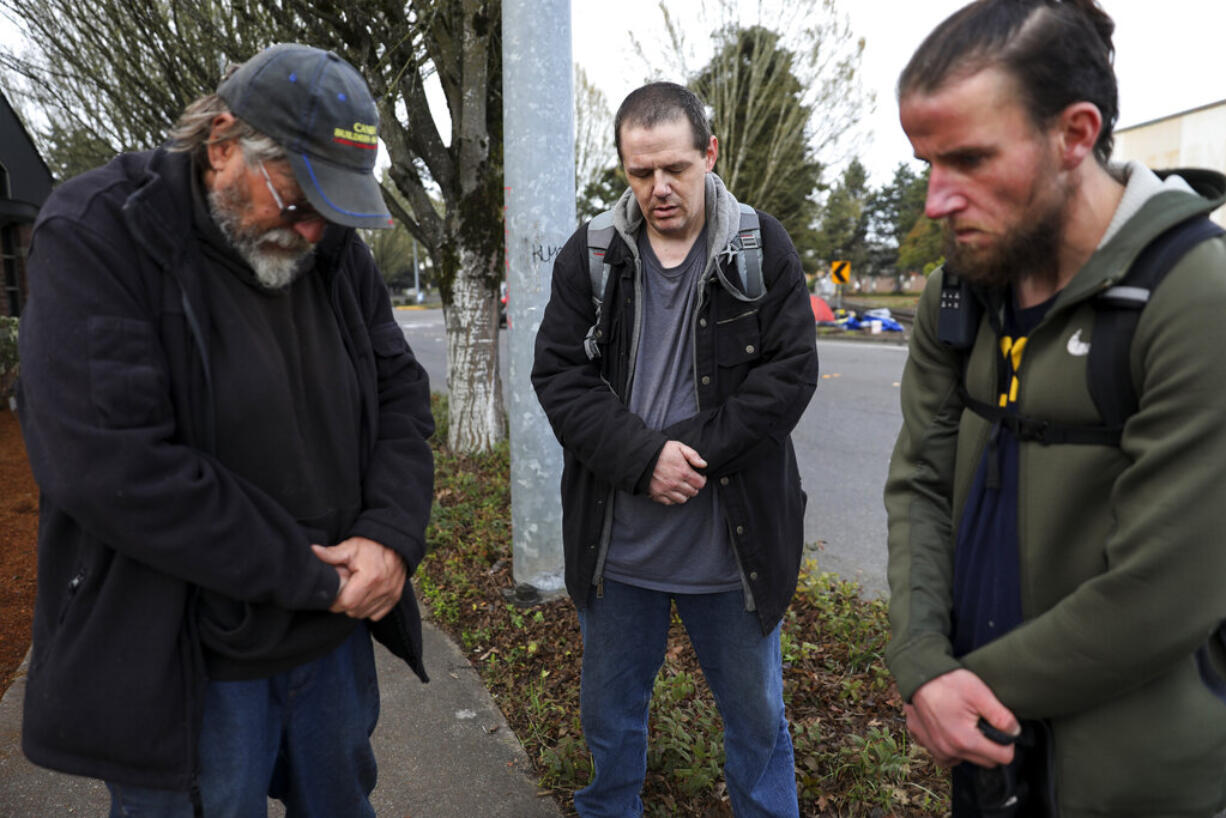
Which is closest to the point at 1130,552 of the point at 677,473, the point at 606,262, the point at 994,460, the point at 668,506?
the point at 994,460

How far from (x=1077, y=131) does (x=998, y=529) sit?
69 centimetres

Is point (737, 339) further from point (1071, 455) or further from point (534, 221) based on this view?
point (534, 221)

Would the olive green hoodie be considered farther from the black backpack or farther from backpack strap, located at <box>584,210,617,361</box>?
backpack strap, located at <box>584,210,617,361</box>

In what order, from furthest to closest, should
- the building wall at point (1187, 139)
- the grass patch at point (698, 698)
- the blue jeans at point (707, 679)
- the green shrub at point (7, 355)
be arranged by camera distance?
the building wall at point (1187, 139)
the green shrub at point (7, 355)
the grass patch at point (698, 698)
the blue jeans at point (707, 679)

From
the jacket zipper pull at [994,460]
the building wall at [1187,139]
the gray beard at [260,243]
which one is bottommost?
the jacket zipper pull at [994,460]

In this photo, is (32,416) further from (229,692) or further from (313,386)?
(229,692)

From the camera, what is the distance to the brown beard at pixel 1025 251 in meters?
1.40

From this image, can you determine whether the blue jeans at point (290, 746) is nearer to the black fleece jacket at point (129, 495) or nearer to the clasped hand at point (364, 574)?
the black fleece jacket at point (129, 495)

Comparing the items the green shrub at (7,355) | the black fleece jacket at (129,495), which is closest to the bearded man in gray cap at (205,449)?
the black fleece jacket at (129,495)

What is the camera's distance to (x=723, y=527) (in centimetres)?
238

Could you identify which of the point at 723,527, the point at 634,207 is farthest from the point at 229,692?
the point at 634,207

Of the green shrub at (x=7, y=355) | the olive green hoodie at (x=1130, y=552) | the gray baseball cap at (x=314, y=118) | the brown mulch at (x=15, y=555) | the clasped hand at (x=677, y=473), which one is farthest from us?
the green shrub at (x=7, y=355)

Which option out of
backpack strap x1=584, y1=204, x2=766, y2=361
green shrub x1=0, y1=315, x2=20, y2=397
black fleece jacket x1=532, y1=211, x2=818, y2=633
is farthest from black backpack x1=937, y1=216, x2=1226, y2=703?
green shrub x1=0, y1=315, x2=20, y2=397

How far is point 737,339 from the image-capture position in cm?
233
